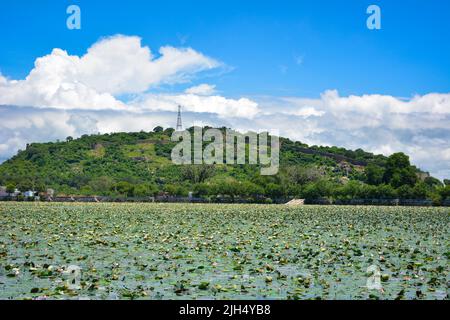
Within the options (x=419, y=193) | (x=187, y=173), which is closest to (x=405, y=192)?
(x=419, y=193)

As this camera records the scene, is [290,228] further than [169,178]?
No

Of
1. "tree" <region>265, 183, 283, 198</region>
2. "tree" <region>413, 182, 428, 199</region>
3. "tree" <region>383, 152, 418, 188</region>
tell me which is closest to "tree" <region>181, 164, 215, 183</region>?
"tree" <region>265, 183, 283, 198</region>

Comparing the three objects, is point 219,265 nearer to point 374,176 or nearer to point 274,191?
point 274,191

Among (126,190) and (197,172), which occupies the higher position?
(197,172)

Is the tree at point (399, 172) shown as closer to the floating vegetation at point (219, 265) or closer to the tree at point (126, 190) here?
the tree at point (126, 190)

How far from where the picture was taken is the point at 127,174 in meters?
150

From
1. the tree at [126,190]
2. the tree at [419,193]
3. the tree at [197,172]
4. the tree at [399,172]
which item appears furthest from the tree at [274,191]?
the tree at [197,172]

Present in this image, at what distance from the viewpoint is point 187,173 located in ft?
464

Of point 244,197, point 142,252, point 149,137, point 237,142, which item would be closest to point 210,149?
point 237,142

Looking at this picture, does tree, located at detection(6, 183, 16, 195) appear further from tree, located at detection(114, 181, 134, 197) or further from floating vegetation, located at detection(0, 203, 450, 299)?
floating vegetation, located at detection(0, 203, 450, 299)

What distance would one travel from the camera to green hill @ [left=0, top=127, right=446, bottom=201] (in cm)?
10488

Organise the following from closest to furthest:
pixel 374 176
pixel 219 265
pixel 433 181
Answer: pixel 219 265, pixel 374 176, pixel 433 181
